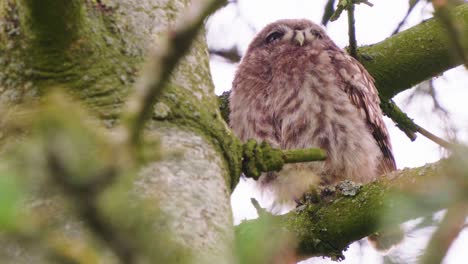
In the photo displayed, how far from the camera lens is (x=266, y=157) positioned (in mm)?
2238

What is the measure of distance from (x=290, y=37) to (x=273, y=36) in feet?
0.68

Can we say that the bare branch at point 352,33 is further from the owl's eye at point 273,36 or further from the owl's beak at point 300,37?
the owl's eye at point 273,36

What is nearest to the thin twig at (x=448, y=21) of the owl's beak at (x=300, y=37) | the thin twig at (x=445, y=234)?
the thin twig at (x=445, y=234)

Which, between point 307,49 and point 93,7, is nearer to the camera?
point 93,7

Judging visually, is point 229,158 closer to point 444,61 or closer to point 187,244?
point 187,244

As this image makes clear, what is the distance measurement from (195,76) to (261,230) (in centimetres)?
104

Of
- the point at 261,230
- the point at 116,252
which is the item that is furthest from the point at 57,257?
the point at 261,230

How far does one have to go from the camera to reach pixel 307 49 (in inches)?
192

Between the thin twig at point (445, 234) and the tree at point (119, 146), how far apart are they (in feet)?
0.06

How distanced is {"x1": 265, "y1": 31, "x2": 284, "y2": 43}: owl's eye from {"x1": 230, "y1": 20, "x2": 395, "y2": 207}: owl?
19.1 inches

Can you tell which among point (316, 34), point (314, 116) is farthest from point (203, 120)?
point (316, 34)

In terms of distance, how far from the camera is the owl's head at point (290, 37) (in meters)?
5.05

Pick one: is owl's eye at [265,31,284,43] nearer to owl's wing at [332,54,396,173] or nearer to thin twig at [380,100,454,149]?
owl's wing at [332,54,396,173]

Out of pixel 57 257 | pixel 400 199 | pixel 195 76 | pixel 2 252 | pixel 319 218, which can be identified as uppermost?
pixel 400 199
